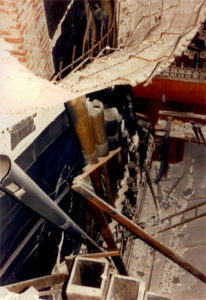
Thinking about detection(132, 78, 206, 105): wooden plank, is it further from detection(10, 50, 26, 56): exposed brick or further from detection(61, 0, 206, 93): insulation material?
detection(10, 50, 26, 56): exposed brick

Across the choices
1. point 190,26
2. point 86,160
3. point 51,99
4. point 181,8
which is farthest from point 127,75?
point 181,8

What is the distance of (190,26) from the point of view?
5094 mm

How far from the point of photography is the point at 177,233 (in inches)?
332

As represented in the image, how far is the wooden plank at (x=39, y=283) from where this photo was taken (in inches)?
138

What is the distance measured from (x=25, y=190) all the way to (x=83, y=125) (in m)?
1.50

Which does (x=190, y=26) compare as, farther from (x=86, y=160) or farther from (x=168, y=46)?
(x=86, y=160)

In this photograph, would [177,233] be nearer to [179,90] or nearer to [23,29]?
[179,90]

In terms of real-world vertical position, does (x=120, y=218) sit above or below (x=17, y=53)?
below

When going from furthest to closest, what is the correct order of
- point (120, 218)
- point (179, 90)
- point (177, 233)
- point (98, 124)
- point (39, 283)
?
1. point (177, 233)
2. point (179, 90)
3. point (98, 124)
4. point (120, 218)
5. point (39, 283)

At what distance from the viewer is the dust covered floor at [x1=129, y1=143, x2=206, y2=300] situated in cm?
716

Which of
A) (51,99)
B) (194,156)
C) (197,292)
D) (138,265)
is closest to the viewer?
(51,99)

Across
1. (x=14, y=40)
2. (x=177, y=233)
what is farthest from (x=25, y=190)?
(x=177, y=233)

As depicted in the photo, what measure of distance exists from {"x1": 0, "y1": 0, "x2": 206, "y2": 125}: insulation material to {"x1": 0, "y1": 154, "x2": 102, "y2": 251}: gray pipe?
603mm

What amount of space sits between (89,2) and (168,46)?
7.25 feet
